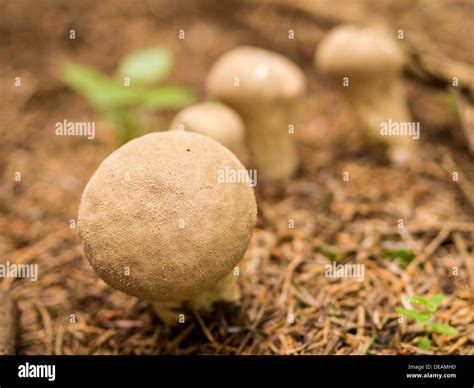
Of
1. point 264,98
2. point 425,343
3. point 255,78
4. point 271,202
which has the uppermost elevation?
point 255,78

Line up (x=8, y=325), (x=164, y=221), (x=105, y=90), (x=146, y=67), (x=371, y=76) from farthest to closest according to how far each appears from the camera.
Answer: (x=146, y=67) → (x=105, y=90) → (x=371, y=76) → (x=8, y=325) → (x=164, y=221)

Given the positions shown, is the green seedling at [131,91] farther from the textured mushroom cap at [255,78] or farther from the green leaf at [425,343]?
the green leaf at [425,343]

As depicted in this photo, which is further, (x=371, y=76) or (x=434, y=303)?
(x=371, y=76)

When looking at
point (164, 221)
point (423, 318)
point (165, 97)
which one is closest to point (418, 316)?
point (423, 318)

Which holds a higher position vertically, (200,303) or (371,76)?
(371,76)

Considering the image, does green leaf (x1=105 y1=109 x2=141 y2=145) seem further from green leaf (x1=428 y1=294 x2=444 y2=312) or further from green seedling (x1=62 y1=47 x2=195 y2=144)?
green leaf (x1=428 y1=294 x2=444 y2=312)

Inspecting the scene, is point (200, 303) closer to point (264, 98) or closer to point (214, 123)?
point (214, 123)
